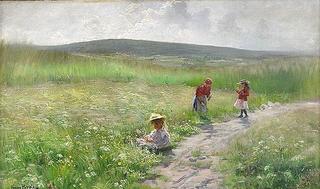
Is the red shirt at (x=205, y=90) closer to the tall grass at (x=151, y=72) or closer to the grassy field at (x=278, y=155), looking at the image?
the tall grass at (x=151, y=72)

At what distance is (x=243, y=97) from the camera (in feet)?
11.8

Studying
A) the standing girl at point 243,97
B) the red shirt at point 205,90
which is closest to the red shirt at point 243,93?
the standing girl at point 243,97

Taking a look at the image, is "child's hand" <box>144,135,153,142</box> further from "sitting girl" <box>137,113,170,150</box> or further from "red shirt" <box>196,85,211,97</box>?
"red shirt" <box>196,85,211,97</box>

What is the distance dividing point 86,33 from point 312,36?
1.10 m

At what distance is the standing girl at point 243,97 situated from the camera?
3.58 m

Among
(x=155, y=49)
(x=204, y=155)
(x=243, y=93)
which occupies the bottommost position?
(x=204, y=155)

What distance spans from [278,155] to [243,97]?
330mm

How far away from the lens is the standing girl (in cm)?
358

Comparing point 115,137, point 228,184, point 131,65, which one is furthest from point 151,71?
point 228,184

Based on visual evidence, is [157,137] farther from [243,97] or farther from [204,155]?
[243,97]

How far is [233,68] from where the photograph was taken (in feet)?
11.8

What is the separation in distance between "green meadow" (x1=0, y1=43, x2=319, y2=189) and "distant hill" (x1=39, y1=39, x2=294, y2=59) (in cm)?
4

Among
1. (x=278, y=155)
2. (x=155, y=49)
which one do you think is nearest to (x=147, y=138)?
(x=155, y=49)

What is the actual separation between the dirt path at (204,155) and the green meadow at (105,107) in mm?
42
